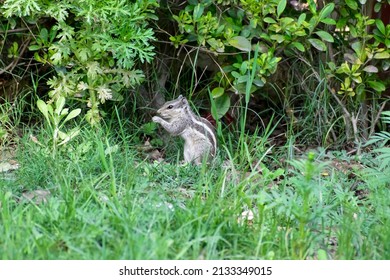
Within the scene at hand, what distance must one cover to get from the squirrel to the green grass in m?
0.67

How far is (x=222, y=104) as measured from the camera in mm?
6441

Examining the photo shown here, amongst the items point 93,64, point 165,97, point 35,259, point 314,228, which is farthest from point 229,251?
point 165,97

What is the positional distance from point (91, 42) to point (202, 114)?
1511 millimetres

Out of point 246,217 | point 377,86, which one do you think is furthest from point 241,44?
point 246,217

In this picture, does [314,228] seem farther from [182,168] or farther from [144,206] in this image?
[182,168]

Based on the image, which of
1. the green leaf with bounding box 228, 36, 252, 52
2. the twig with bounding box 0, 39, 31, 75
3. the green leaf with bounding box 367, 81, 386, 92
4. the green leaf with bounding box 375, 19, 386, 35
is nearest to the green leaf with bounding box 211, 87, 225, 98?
the green leaf with bounding box 228, 36, 252, 52

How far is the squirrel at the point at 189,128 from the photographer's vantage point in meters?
6.09

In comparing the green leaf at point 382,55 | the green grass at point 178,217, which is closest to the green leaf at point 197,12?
the green grass at point 178,217

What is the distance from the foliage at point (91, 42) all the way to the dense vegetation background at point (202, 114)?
1 cm

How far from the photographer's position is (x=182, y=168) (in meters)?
5.77

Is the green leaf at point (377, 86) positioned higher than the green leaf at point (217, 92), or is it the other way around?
the green leaf at point (377, 86)

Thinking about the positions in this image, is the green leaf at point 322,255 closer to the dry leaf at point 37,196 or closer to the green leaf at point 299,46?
the dry leaf at point 37,196

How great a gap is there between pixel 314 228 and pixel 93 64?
240 centimetres

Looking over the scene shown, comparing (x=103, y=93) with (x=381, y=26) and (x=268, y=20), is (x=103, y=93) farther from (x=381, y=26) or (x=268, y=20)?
(x=381, y=26)
